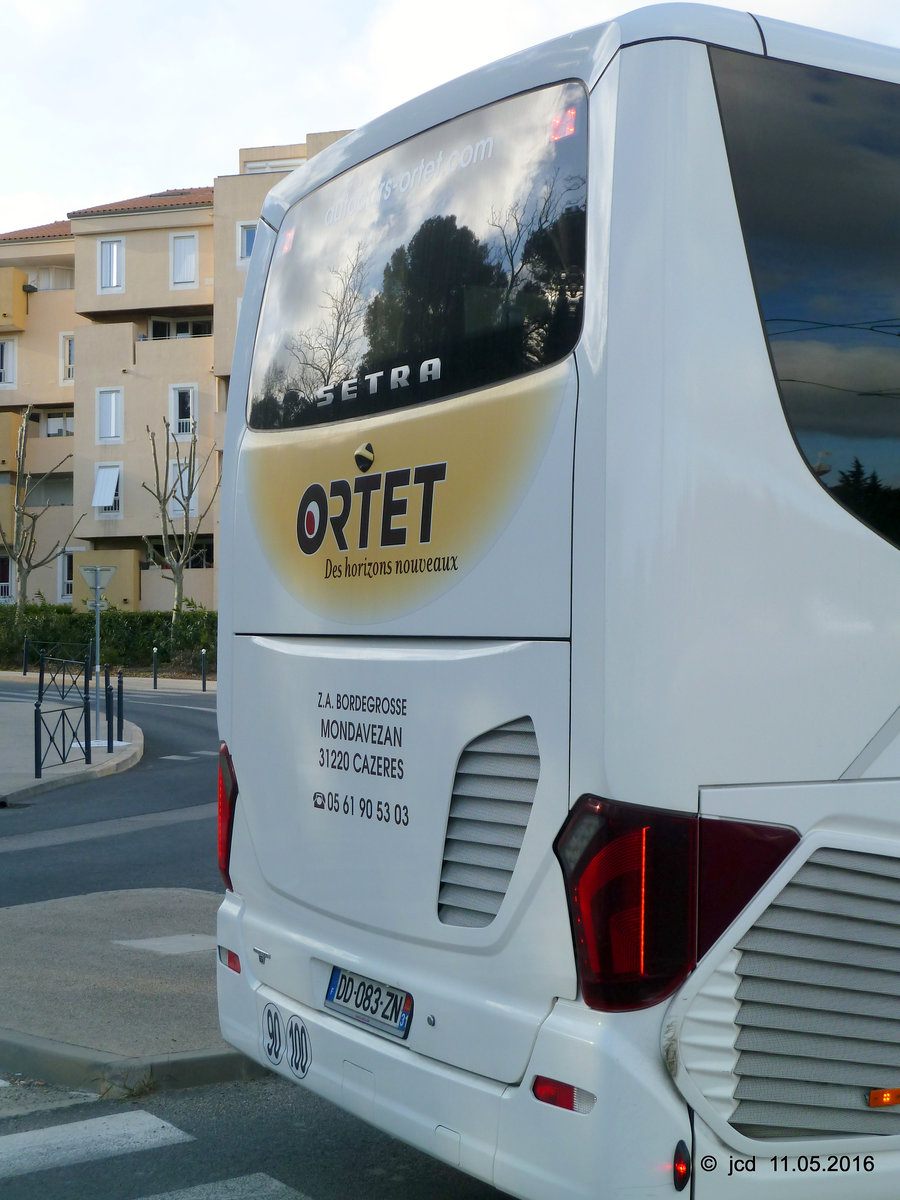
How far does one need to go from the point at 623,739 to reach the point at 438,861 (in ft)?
2.66

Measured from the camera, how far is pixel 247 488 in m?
4.51

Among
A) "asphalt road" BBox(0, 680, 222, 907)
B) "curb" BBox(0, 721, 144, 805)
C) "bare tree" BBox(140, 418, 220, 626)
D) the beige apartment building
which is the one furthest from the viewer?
the beige apartment building

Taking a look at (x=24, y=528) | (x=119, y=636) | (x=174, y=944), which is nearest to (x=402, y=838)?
(x=174, y=944)

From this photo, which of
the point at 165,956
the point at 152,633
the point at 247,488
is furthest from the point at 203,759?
the point at 152,633

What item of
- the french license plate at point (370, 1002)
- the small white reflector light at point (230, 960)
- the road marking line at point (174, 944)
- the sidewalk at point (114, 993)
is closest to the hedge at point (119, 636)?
the sidewalk at point (114, 993)

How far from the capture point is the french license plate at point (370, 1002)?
139 inches

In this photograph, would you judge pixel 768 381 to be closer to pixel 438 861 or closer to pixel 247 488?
pixel 438 861

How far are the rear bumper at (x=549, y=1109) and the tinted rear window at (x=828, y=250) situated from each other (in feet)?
4.29

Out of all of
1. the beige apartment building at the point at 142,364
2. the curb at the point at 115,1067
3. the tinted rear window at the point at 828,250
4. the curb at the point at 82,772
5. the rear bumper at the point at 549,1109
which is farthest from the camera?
the beige apartment building at the point at 142,364

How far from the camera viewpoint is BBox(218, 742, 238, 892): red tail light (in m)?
4.54

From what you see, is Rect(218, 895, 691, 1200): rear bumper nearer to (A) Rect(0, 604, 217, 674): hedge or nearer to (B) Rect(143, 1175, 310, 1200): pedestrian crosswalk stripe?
(B) Rect(143, 1175, 310, 1200): pedestrian crosswalk stripe

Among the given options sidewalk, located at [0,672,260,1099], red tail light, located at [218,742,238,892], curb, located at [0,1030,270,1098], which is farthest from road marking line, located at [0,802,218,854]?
red tail light, located at [218,742,238,892]

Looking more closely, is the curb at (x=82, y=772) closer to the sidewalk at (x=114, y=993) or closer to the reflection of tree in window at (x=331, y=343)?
the sidewalk at (x=114, y=993)

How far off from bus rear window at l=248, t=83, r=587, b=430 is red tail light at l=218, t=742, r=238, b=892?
1168 mm
